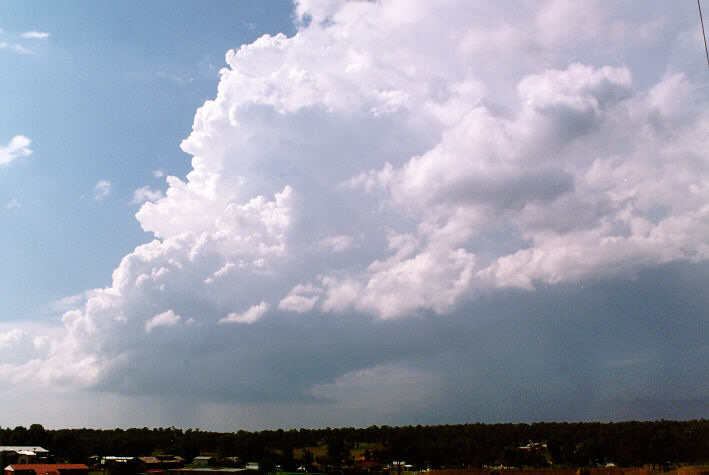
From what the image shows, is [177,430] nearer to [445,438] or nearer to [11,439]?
[11,439]

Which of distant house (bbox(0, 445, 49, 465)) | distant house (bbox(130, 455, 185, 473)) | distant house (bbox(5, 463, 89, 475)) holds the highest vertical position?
distant house (bbox(0, 445, 49, 465))

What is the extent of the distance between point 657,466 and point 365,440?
81214 millimetres

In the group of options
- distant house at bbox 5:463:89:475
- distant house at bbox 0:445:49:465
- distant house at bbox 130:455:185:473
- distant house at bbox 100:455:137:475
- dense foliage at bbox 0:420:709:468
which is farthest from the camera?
dense foliage at bbox 0:420:709:468

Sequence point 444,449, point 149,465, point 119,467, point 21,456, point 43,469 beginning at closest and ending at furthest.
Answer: point 43,469
point 21,456
point 119,467
point 149,465
point 444,449

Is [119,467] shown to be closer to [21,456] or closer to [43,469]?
[43,469]

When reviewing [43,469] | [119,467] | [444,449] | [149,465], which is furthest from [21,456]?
[444,449]

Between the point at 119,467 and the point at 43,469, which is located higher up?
the point at 43,469

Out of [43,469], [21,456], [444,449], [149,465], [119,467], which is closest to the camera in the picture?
[43,469]

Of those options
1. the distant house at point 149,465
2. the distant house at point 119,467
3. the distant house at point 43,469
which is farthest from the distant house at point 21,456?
the distant house at point 149,465

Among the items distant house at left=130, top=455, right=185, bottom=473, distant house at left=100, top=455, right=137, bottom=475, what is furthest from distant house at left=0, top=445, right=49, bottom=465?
distant house at left=130, top=455, right=185, bottom=473

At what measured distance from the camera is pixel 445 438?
12325cm

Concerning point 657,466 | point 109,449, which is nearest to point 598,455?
point 657,466

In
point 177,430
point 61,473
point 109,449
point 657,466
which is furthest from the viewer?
point 177,430

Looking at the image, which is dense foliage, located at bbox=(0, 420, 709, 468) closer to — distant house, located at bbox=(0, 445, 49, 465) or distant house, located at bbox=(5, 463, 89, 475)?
distant house, located at bbox=(0, 445, 49, 465)
